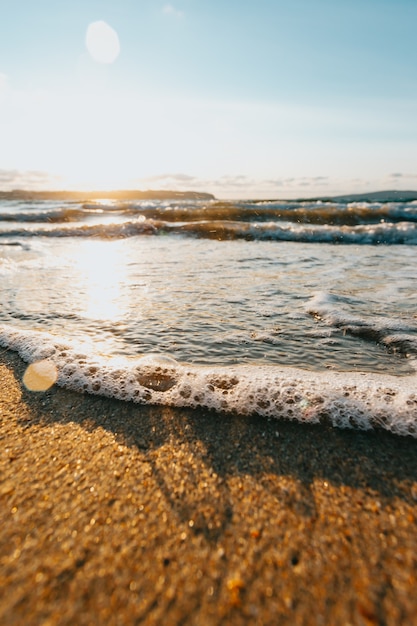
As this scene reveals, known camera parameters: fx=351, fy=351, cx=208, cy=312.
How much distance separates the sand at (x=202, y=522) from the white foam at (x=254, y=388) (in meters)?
0.13

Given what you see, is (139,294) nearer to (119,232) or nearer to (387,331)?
(387,331)

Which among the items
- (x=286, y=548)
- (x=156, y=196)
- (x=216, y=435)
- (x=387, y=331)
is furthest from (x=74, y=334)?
(x=156, y=196)

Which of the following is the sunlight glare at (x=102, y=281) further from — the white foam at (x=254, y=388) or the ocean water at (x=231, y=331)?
the white foam at (x=254, y=388)

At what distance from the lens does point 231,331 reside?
11.1 ft

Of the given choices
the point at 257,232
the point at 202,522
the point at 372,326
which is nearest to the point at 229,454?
the point at 202,522

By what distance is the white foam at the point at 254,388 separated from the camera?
7.11 ft

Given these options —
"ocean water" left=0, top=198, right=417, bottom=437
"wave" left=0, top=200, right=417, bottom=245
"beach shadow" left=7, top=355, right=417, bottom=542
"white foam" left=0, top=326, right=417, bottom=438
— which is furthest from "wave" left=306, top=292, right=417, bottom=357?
"wave" left=0, top=200, right=417, bottom=245

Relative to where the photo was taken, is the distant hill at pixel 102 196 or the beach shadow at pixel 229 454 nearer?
the beach shadow at pixel 229 454

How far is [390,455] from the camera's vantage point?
1.84m

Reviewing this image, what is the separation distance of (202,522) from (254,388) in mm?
1070

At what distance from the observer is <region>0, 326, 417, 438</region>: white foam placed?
2.17m

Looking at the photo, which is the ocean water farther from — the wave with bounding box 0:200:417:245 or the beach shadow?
the wave with bounding box 0:200:417:245

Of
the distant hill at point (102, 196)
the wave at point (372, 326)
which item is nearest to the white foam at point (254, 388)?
Result: the wave at point (372, 326)

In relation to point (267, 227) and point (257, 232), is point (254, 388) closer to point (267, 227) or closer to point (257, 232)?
point (257, 232)
